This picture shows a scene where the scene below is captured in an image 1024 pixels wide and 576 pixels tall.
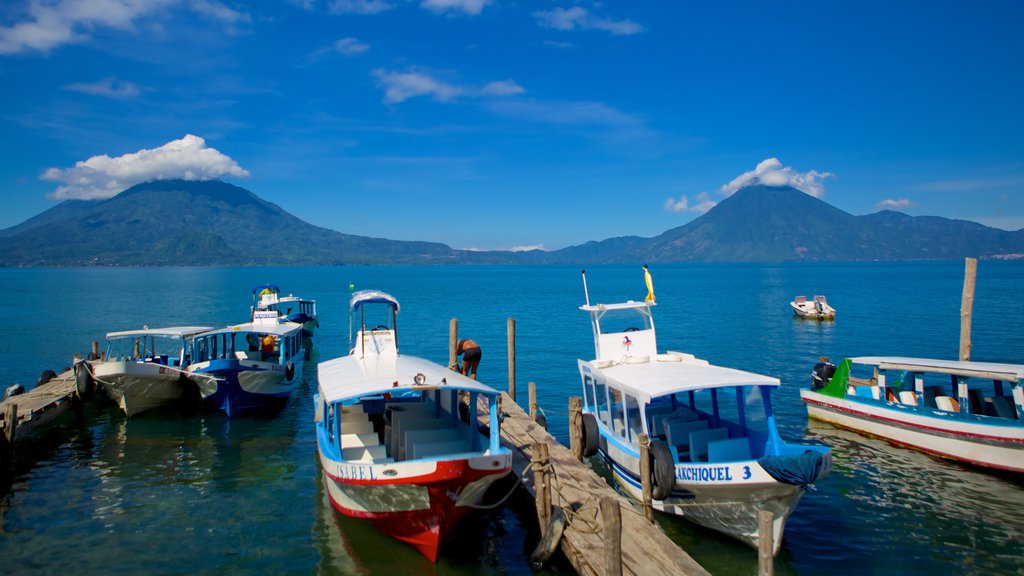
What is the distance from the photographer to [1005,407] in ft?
58.6

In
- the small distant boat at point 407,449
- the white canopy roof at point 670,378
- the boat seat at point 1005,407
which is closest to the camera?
the small distant boat at point 407,449

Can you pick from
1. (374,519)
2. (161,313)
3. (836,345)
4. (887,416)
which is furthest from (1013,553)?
(161,313)

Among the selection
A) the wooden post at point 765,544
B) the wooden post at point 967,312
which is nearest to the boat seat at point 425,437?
the wooden post at point 765,544

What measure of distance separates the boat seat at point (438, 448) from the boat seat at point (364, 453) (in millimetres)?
1049

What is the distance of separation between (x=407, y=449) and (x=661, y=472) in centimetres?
547

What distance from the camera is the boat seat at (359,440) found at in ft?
49.5

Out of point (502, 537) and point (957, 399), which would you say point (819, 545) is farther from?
point (957, 399)

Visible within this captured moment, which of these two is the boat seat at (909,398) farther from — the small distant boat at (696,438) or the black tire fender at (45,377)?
the black tire fender at (45,377)

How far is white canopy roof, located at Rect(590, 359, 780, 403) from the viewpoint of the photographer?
13.4 m

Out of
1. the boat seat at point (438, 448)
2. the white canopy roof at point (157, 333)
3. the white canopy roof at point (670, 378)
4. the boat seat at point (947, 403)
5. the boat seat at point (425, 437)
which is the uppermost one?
the white canopy roof at point (157, 333)

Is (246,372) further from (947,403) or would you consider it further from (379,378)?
(947,403)

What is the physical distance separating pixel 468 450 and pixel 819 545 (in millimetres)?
7908

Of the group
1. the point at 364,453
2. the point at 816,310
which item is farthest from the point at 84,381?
the point at 816,310

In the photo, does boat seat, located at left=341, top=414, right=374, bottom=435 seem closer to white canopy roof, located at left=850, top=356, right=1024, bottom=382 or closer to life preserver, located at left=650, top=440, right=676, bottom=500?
life preserver, located at left=650, top=440, right=676, bottom=500
